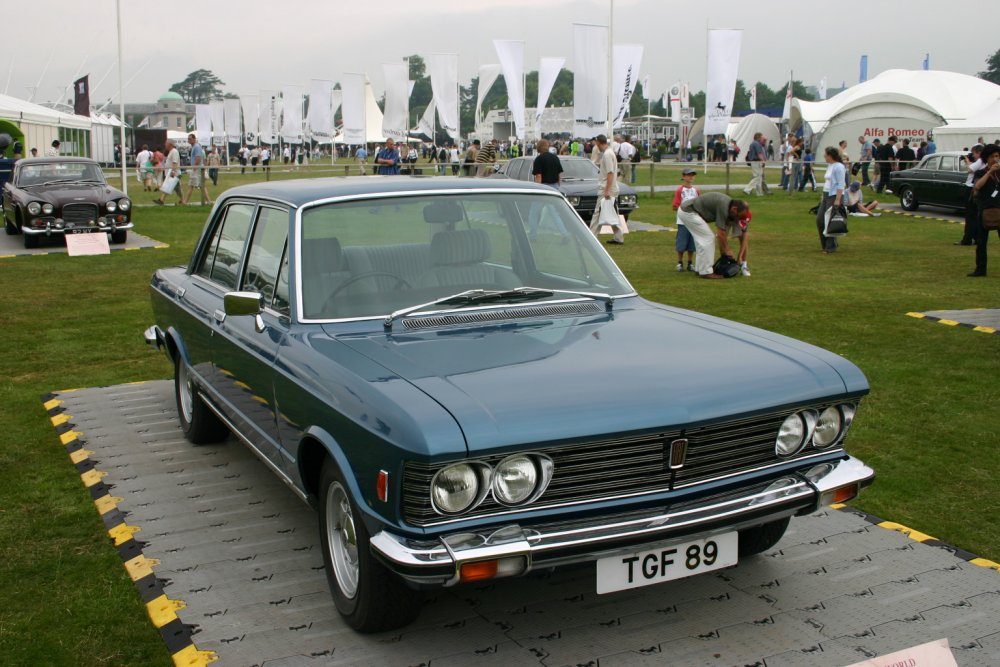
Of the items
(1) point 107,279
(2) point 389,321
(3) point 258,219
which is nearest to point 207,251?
(3) point 258,219

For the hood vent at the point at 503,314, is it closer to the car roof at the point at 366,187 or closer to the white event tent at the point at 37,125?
the car roof at the point at 366,187

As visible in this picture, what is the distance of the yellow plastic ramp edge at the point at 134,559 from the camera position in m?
3.78

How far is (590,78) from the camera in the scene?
28453 millimetres

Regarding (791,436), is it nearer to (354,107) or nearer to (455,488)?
(455,488)

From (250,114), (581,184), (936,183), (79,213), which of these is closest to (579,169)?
(581,184)

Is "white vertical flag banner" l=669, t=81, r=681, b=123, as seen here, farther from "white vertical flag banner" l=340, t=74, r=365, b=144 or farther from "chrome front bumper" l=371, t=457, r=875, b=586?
"chrome front bumper" l=371, t=457, r=875, b=586

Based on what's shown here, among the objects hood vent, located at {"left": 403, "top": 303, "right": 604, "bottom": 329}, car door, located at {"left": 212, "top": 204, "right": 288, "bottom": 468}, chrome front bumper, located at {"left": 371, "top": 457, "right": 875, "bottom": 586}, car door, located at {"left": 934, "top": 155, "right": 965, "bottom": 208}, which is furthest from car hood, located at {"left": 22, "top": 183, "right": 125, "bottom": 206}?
car door, located at {"left": 934, "top": 155, "right": 965, "bottom": 208}

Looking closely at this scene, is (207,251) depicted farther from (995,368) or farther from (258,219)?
(995,368)

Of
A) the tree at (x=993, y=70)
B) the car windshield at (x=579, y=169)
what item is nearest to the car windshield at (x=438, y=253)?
the car windshield at (x=579, y=169)

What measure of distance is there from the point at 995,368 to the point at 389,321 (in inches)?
238

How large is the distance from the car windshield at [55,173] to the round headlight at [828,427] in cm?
1880

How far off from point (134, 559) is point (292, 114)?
52008 millimetres

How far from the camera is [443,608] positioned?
407 cm

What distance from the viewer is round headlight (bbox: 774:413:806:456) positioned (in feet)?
12.6
